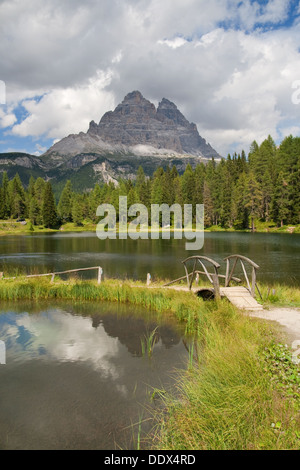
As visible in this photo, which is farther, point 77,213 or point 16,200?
point 77,213

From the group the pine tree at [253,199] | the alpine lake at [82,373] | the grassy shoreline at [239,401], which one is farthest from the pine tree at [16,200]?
the grassy shoreline at [239,401]

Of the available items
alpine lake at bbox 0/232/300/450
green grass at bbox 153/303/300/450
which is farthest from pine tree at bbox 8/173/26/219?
green grass at bbox 153/303/300/450

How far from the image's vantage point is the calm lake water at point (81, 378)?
19.2 feet

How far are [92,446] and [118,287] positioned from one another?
37.9 ft

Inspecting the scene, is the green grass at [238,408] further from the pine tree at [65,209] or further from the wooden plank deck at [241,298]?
the pine tree at [65,209]

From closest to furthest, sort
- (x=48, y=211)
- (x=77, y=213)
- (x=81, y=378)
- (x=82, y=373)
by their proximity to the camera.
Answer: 1. (x=81, y=378)
2. (x=82, y=373)
3. (x=48, y=211)
4. (x=77, y=213)

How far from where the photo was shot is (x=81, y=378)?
804 centimetres

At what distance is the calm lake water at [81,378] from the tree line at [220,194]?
234ft

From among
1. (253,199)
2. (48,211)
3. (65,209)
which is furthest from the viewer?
(65,209)

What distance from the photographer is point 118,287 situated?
1689 centimetres

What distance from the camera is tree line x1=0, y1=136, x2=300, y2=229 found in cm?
7550

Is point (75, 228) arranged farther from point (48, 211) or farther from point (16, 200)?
→ point (16, 200)

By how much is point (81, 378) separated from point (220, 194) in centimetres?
9474

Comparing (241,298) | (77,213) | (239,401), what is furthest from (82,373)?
(77,213)
